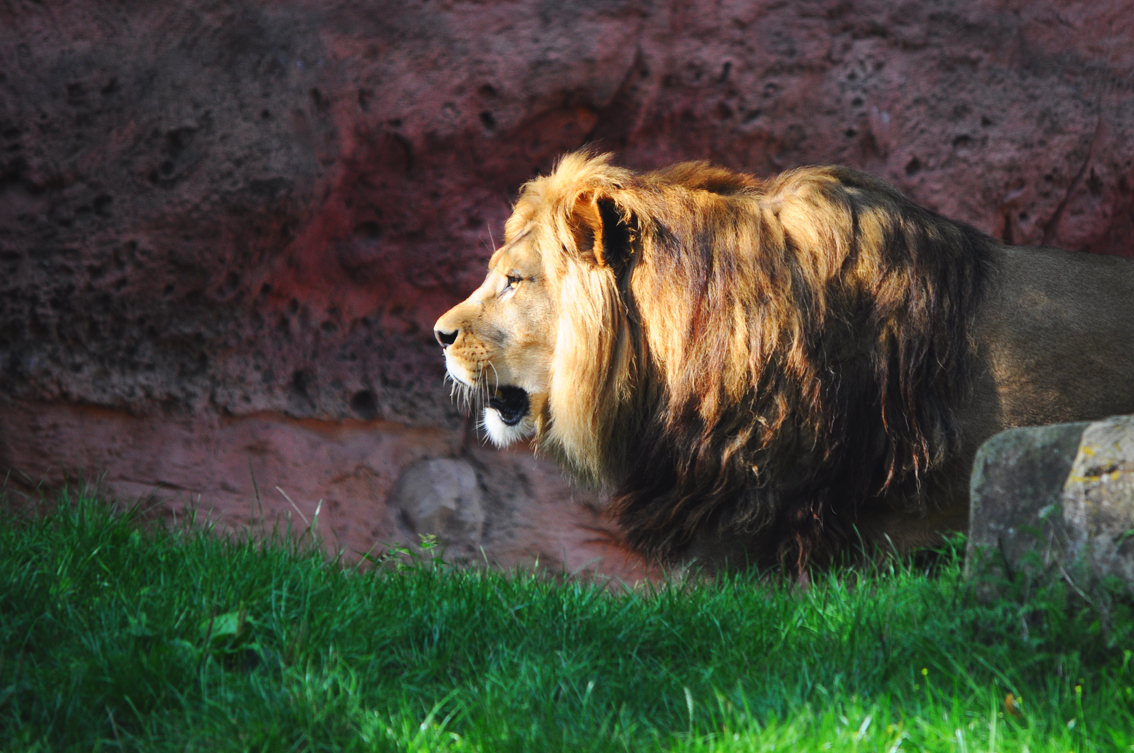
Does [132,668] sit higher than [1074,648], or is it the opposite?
[1074,648]

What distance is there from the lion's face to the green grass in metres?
0.95

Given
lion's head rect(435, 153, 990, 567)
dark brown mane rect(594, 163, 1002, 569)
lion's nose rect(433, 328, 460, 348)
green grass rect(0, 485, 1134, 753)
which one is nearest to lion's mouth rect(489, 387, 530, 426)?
lion's head rect(435, 153, 990, 567)

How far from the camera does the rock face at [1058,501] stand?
2092mm

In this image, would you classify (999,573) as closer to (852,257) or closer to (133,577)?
(852,257)

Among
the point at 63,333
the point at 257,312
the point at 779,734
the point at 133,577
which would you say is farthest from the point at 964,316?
the point at 63,333

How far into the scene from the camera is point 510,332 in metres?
3.77

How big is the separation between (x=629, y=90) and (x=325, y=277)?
1.87 metres

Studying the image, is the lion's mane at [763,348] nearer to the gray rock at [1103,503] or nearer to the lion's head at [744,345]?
the lion's head at [744,345]

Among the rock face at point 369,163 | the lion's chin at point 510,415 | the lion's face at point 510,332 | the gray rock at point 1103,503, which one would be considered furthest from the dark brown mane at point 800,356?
the rock face at point 369,163

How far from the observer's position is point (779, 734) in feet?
6.61

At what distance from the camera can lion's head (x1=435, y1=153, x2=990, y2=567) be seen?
3340 mm

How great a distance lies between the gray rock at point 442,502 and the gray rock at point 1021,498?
360cm

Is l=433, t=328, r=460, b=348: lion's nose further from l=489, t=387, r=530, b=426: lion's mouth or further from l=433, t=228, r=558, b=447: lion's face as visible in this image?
l=489, t=387, r=530, b=426: lion's mouth

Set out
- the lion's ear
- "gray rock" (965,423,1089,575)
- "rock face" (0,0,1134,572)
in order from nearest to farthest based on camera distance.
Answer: "gray rock" (965,423,1089,575) → the lion's ear → "rock face" (0,0,1134,572)
